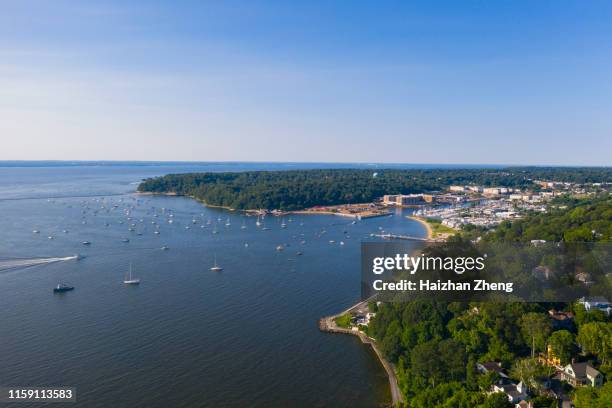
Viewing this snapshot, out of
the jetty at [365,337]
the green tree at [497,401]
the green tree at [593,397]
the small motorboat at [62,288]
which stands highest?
the green tree at [593,397]

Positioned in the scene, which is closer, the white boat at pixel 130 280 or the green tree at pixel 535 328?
the green tree at pixel 535 328

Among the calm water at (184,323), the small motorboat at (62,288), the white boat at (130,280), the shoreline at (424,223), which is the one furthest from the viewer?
Result: the shoreline at (424,223)

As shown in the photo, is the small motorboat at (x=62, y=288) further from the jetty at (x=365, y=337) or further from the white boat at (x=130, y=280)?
the jetty at (x=365, y=337)

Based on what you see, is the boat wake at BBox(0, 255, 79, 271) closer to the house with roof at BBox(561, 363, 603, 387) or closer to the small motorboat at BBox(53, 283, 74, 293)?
the small motorboat at BBox(53, 283, 74, 293)

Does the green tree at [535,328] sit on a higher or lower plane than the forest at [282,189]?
lower

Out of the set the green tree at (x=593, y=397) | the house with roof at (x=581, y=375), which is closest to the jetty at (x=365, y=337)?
the green tree at (x=593, y=397)

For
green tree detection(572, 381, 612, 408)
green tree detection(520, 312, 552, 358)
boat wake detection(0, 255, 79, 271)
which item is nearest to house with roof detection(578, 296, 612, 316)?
green tree detection(520, 312, 552, 358)

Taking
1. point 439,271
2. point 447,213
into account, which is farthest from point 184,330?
point 447,213

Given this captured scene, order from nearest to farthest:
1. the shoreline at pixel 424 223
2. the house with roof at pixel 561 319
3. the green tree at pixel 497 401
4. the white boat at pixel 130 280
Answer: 1. the green tree at pixel 497 401
2. the house with roof at pixel 561 319
3. the white boat at pixel 130 280
4. the shoreline at pixel 424 223
